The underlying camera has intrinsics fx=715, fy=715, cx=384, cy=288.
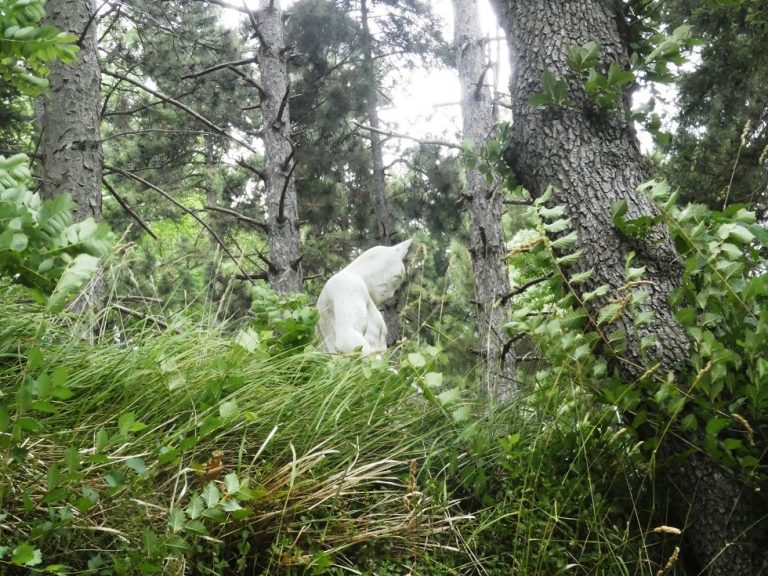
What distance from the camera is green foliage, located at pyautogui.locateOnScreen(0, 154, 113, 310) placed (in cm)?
135

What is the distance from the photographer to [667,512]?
2031mm

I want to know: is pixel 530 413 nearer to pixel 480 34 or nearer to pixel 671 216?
pixel 671 216

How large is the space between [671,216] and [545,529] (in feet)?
2.96

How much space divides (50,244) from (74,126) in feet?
9.61

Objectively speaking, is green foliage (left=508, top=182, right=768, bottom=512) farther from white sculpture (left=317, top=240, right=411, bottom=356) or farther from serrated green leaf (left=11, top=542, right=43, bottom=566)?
white sculpture (left=317, top=240, right=411, bottom=356)

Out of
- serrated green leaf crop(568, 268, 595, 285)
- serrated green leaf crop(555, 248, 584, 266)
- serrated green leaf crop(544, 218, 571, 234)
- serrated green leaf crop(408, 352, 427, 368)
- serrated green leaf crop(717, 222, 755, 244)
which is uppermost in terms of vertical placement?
serrated green leaf crop(544, 218, 571, 234)

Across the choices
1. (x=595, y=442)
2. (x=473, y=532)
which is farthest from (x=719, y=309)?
(x=473, y=532)

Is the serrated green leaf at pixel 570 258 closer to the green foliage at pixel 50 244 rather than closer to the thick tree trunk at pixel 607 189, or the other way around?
the thick tree trunk at pixel 607 189

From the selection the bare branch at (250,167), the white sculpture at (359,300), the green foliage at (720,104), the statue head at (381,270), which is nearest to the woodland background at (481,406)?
the white sculpture at (359,300)

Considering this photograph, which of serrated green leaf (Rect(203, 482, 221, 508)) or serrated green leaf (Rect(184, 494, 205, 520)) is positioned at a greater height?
serrated green leaf (Rect(203, 482, 221, 508))

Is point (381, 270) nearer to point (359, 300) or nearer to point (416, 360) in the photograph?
point (359, 300)

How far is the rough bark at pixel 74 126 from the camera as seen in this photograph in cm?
397

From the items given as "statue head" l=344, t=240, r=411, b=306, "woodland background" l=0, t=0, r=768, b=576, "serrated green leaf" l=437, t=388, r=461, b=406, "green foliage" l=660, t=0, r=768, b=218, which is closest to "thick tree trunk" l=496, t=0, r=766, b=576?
"woodland background" l=0, t=0, r=768, b=576

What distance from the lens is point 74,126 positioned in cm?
400
